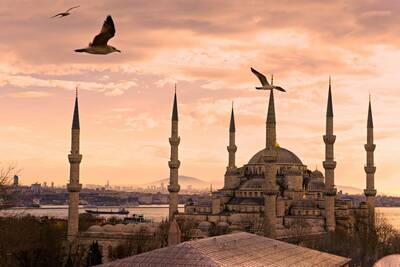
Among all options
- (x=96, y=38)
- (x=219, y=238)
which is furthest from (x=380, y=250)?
(x=96, y=38)

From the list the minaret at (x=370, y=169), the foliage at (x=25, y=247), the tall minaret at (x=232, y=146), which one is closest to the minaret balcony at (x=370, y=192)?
the minaret at (x=370, y=169)

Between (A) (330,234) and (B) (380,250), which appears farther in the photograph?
(A) (330,234)

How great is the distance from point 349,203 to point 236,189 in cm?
1300

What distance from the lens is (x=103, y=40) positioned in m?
15.4

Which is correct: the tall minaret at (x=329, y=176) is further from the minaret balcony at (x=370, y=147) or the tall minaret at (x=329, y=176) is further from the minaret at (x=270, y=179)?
the minaret balcony at (x=370, y=147)

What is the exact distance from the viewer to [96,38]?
49.6 feet

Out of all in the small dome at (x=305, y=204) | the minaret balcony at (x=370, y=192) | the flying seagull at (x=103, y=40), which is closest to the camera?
the flying seagull at (x=103, y=40)

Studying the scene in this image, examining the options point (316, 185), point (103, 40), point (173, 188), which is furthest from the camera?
point (316, 185)

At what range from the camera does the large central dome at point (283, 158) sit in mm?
80188

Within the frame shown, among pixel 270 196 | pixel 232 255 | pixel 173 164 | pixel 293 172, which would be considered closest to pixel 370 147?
pixel 293 172

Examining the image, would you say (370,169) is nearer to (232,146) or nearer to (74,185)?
(232,146)

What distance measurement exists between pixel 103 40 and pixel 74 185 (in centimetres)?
4998

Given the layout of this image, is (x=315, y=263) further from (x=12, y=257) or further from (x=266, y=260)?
(x=12, y=257)

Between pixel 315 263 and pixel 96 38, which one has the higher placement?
pixel 96 38
